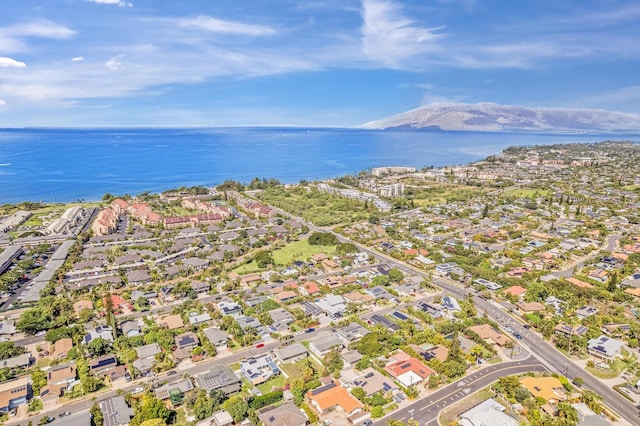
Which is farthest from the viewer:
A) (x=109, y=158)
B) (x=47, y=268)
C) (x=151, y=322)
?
(x=109, y=158)

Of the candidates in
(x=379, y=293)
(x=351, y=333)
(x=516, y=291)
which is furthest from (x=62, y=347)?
(x=516, y=291)

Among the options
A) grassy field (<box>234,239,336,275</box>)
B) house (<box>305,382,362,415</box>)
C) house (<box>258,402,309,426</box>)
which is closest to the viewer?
house (<box>258,402,309,426</box>)

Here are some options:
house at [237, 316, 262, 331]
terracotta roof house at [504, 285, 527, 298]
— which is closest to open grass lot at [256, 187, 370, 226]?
terracotta roof house at [504, 285, 527, 298]

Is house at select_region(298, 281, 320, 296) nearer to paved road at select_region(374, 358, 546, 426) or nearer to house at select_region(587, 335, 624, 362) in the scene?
paved road at select_region(374, 358, 546, 426)

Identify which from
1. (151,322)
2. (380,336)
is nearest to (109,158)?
(151,322)

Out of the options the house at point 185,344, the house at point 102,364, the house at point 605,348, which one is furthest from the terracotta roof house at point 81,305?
the house at point 605,348

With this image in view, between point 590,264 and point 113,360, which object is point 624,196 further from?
point 113,360

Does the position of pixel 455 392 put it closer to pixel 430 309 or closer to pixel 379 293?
pixel 430 309
